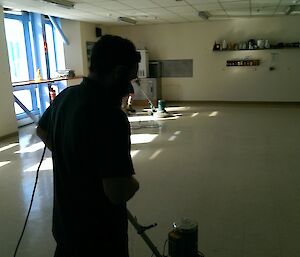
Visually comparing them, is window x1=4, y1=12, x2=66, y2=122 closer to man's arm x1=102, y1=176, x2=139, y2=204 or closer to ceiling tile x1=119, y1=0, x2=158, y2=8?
ceiling tile x1=119, y1=0, x2=158, y2=8

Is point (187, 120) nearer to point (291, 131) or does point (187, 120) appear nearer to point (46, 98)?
point (291, 131)

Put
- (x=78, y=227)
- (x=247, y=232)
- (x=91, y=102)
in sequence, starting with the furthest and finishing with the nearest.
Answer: (x=247, y=232), (x=78, y=227), (x=91, y=102)

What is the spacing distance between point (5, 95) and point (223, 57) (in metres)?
5.89

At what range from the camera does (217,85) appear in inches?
367

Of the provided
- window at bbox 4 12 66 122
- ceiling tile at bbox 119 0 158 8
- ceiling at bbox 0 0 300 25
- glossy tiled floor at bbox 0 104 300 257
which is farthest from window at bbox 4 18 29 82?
ceiling tile at bbox 119 0 158 8

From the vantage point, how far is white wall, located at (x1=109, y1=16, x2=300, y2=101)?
28.0 ft

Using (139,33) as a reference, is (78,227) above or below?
below

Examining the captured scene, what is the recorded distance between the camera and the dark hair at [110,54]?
42.8 inches

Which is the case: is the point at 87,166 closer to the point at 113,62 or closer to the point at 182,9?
the point at 113,62

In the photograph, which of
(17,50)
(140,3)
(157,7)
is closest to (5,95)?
(17,50)

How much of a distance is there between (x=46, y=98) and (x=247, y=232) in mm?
6726

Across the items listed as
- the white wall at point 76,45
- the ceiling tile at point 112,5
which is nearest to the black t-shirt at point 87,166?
the ceiling tile at point 112,5

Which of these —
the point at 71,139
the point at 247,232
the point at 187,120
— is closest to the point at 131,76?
the point at 71,139

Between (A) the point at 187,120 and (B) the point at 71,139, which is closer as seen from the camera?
(B) the point at 71,139
